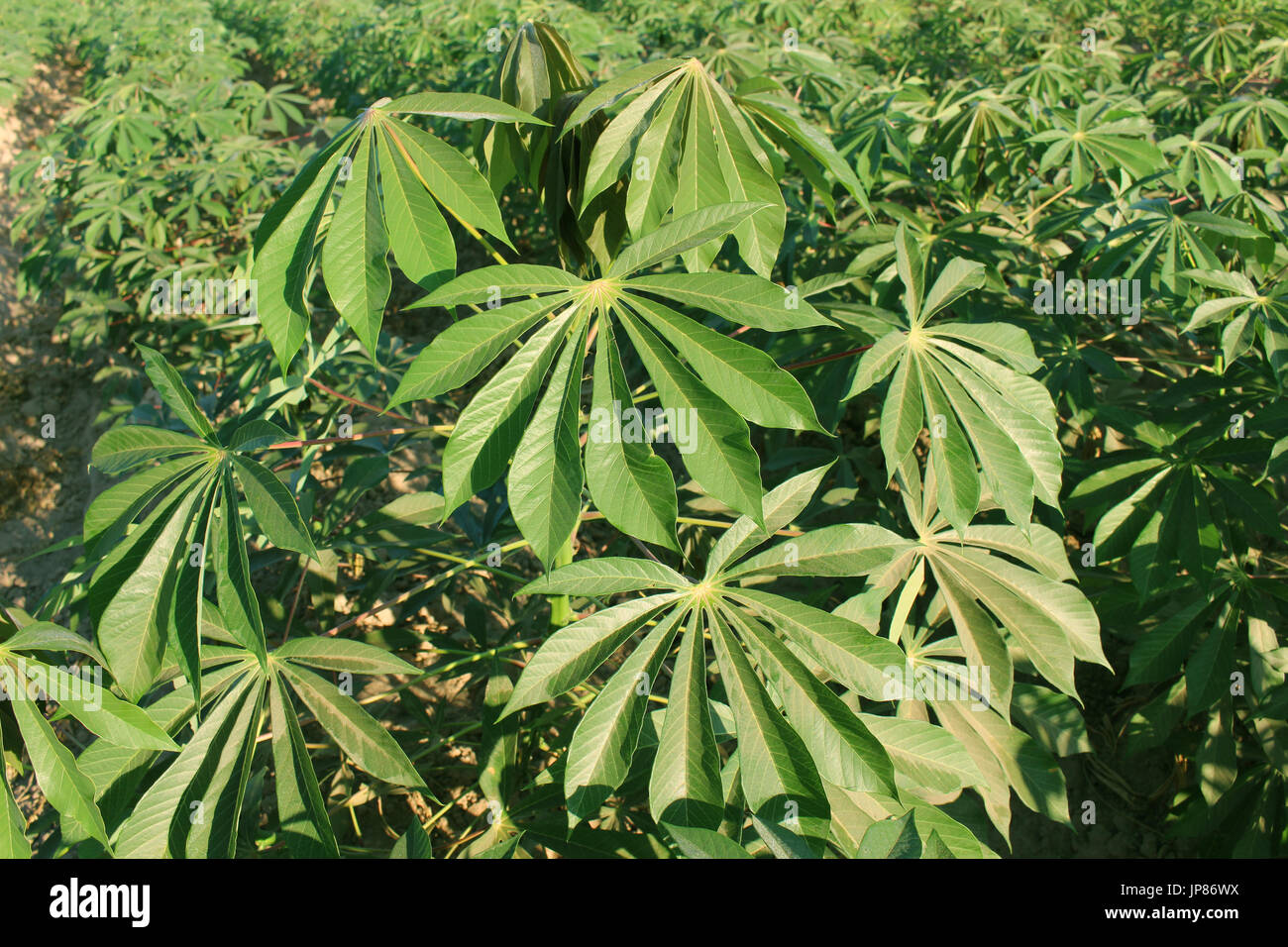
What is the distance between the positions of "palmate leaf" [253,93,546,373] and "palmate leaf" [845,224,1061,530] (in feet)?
1.85

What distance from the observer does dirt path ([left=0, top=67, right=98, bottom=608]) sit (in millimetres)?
3164

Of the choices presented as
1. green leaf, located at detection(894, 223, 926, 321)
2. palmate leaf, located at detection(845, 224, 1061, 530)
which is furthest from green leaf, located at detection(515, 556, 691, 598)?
green leaf, located at detection(894, 223, 926, 321)

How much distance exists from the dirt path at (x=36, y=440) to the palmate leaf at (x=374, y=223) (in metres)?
2.76

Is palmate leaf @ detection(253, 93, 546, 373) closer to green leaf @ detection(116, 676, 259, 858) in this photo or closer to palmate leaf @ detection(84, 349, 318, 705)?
palmate leaf @ detection(84, 349, 318, 705)

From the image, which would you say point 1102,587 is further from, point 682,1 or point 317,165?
point 682,1

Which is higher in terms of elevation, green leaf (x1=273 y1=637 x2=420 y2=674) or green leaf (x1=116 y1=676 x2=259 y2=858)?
green leaf (x1=273 y1=637 x2=420 y2=674)

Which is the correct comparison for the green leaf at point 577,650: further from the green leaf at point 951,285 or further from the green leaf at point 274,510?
the green leaf at point 951,285

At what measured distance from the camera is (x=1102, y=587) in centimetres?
180

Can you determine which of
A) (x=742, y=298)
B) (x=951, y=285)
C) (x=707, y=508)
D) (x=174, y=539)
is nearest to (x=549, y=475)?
(x=742, y=298)

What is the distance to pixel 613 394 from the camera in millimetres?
921

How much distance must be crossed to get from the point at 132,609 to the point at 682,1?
4.84m

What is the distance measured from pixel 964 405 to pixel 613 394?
55cm

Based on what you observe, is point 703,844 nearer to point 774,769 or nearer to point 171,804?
point 774,769
